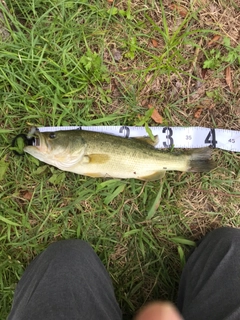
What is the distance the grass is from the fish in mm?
172

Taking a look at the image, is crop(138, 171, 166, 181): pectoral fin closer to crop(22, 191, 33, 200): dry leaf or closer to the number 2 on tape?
the number 2 on tape

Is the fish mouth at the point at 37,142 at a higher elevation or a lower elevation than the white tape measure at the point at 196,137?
higher

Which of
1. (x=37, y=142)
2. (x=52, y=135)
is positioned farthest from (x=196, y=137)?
(x=37, y=142)

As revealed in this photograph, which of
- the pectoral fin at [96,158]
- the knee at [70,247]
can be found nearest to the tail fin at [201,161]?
the pectoral fin at [96,158]

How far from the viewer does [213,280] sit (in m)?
2.90

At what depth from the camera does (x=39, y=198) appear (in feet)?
11.0

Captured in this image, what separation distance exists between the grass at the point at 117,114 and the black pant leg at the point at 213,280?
222mm

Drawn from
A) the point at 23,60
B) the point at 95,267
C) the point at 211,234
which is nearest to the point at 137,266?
the point at 95,267

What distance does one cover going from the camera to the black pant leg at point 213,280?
2629 millimetres

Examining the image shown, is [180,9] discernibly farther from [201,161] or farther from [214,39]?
[201,161]

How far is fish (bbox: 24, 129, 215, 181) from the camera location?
10.00 ft

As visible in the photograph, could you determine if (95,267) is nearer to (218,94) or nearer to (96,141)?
(96,141)

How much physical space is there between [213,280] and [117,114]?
190cm

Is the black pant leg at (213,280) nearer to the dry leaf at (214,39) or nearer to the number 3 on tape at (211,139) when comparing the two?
the number 3 on tape at (211,139)
